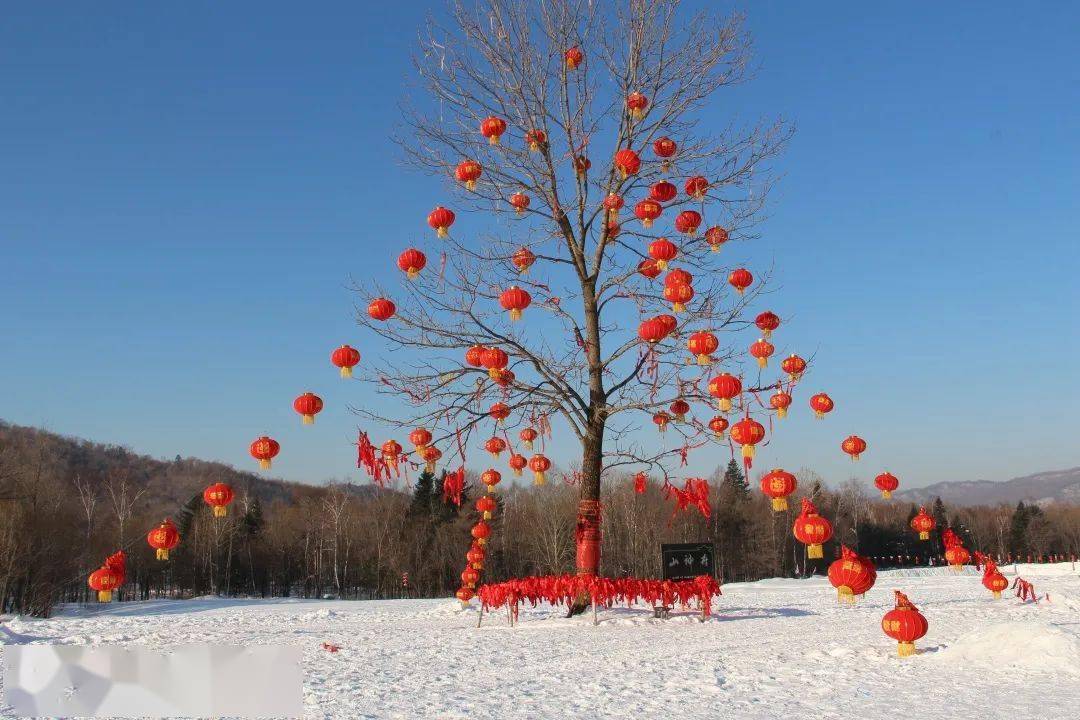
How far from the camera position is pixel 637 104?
45.3 feet

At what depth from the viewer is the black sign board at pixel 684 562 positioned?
13.7 metres

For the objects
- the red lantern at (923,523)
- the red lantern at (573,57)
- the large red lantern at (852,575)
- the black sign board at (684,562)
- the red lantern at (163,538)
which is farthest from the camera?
the red lantern at (923,523)

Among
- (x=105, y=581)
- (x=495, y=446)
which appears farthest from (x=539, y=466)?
(x=105, y=581)

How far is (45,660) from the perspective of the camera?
20.0ft

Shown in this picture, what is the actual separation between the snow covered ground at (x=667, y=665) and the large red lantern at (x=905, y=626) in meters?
0.16

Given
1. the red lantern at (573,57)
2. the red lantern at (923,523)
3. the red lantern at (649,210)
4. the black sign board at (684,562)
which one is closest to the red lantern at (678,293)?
the red lantern at (649,210)

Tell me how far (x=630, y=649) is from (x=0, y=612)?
74.8 feet

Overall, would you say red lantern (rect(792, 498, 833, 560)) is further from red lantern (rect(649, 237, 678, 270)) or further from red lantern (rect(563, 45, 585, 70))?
red lantern (rect(563, 45, 585, 70))

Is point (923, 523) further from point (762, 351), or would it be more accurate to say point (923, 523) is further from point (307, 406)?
point (307, 406)

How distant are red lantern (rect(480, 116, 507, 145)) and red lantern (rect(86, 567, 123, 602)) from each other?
9.35 m

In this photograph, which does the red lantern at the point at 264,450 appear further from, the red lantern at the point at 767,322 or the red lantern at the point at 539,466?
the red lantern at the point at 767,322

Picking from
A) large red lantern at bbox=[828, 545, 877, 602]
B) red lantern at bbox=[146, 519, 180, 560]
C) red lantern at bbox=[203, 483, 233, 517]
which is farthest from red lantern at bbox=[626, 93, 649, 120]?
red lantern at bbox=[146, 519, 180, 560]

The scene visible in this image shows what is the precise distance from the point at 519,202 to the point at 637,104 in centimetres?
275

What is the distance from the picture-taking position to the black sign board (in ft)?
44.9
